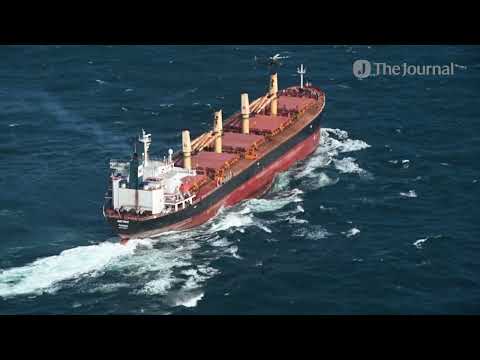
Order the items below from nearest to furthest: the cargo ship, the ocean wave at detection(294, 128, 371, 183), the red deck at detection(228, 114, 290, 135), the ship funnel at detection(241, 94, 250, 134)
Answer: the cargo ship < the ocean wave at detection(294, 128, 371, 183) < the ship funnel at detection(241, 94, 250, 134) < the red deck at detection(228, 114, 290, 135)

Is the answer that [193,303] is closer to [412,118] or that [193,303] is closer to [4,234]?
[4,234]

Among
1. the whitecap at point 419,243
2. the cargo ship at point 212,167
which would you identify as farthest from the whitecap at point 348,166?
the whitecap at point 419,243

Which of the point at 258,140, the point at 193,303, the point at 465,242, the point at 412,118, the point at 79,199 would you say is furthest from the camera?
the point at 412,118

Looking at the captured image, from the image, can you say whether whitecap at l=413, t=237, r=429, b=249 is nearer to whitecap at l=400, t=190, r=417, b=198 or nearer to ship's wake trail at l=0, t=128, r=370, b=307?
ship's wake trail at l=0, t=128, r=370, b=307

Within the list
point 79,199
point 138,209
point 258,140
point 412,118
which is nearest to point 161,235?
point 138,209

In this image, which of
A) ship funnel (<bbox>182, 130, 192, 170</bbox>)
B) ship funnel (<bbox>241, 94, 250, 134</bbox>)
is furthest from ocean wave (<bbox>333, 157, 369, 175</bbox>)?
ship funnel (<bbox>182, 130, 192, 170</bbox>)
